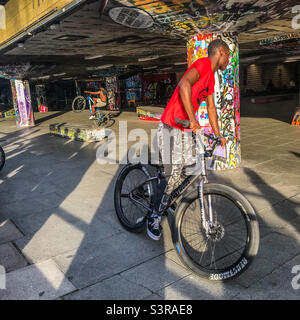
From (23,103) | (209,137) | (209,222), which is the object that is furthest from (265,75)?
(209,222)

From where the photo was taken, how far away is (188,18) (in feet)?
19.1

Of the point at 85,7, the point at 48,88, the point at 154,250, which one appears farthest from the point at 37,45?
the point at 48,88

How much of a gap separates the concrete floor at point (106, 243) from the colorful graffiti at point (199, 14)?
297 cm

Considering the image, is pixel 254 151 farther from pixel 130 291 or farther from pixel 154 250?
pixel 130 291

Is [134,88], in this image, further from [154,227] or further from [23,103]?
[154,227]

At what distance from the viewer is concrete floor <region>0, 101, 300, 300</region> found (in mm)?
2871

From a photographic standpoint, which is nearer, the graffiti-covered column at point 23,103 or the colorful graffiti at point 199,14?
the colorful graffiti at point 199,14

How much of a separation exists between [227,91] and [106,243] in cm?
437

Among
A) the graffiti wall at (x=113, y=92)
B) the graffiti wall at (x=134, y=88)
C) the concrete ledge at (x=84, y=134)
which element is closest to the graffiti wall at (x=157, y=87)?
the graffiti wall at (x=134, y=88)

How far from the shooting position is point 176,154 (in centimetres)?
336

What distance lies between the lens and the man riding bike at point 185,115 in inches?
116

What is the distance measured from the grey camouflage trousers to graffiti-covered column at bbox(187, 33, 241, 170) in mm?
3556

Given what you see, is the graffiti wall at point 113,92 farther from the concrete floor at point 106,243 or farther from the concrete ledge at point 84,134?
the concrete floor at point 106,243

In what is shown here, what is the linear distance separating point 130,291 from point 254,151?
6.57 m
